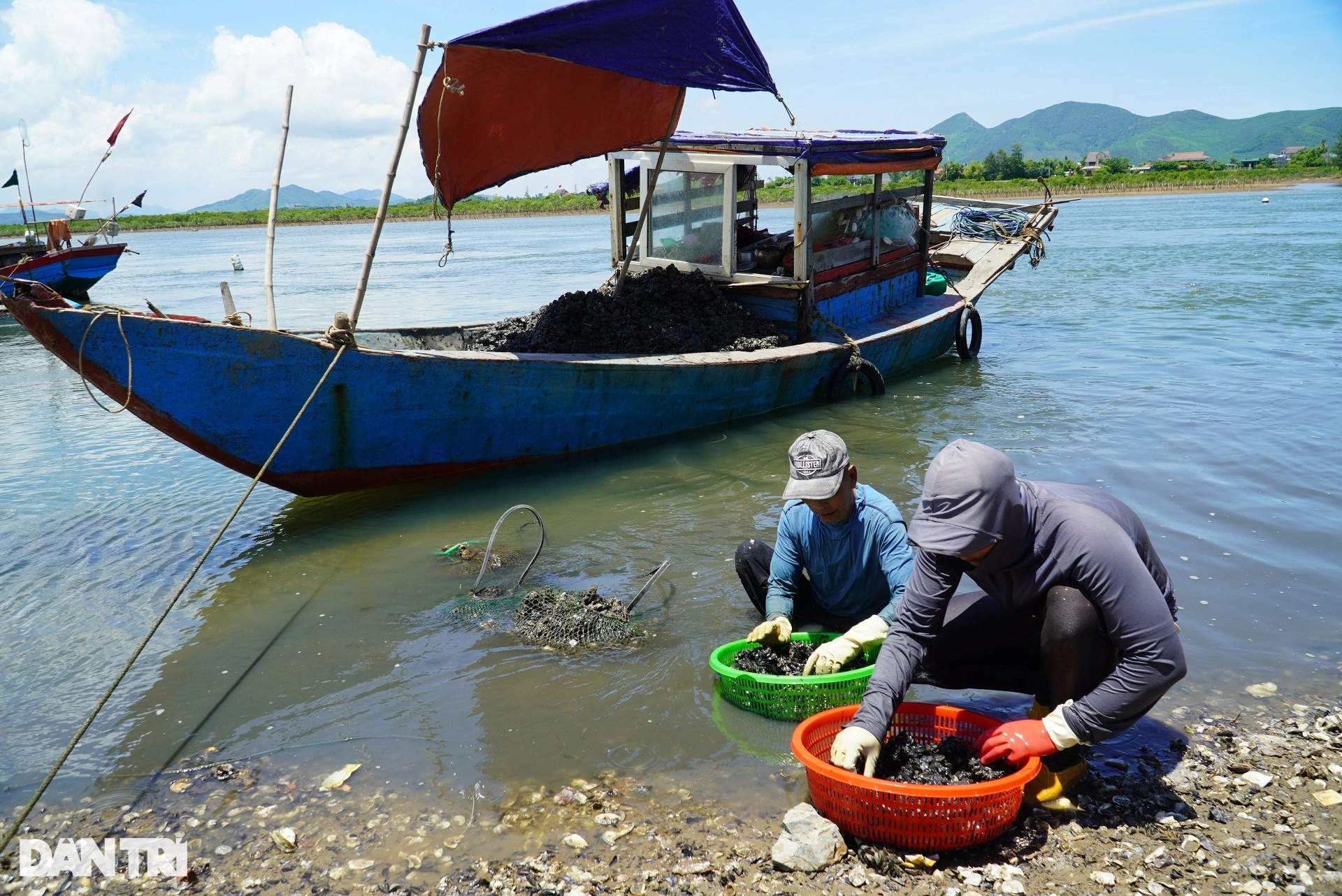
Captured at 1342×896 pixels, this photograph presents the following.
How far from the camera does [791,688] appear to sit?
3391mm

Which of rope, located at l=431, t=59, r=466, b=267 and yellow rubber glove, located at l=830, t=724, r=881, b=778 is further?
rope, located at l=431, t=59, r=466, b=267

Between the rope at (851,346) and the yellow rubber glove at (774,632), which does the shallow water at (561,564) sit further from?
the rope at (851,346)

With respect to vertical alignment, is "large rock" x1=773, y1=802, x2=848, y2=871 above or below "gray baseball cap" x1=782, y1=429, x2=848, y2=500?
below

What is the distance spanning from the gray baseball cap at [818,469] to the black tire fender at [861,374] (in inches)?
222

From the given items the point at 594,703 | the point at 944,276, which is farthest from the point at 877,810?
the point at 944,276

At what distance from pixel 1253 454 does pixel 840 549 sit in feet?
16.7

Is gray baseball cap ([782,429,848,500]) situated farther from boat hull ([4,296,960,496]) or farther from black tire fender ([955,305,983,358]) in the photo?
black tire fender ([955,305,983,358])

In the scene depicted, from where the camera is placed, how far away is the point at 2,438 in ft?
30.9

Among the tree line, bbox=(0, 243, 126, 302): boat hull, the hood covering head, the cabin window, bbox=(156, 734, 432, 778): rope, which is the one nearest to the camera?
the hood covering head

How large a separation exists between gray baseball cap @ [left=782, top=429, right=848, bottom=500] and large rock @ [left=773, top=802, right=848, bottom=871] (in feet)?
3.66

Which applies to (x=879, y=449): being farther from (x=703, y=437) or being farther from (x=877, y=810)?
(x=877, y=810)

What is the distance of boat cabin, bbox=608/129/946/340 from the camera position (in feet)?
27.1

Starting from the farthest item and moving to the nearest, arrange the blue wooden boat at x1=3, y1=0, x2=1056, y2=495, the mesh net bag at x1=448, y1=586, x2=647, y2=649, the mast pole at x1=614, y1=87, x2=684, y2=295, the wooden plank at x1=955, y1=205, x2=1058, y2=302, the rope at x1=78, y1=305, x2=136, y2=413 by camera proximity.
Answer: the wooden plank at x1=955, y1=205, x2=1058, y2=302 < the mast pole at x1=614, y1=87, x2=684, y2=295 < the blue wooden boat at x1=3, y1=0, x2=1056, y2=495 < the rope at x1=78, y1=305, x2=136, y2=413 < the mesh net bag at x1=448, y1=586, x2=647, y2=649

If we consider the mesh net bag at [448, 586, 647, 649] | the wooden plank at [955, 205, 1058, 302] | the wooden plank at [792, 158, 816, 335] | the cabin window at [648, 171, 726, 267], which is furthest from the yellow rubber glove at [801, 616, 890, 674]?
the wooden plank at [955, 205, 1058, 302]
